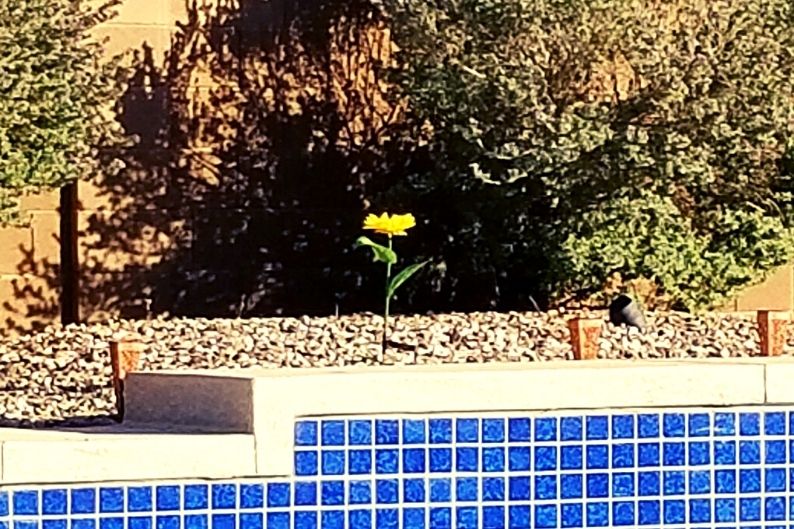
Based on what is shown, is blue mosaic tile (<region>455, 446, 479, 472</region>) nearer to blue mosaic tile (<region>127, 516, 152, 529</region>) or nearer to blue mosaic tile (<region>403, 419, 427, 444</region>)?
blue mosaic tile (<region>403, 419, 427, 444</region>)

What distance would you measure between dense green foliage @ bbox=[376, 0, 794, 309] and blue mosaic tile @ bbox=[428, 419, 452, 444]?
6.96m

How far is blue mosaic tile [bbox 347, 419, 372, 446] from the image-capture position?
6.15m

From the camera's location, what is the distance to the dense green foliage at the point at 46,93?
12.0 m

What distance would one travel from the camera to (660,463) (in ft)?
21.3

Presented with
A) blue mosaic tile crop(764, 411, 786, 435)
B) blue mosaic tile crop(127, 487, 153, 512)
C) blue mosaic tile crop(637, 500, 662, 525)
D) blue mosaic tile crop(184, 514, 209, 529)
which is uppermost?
blue mosaic tile crop(764, 411, 786, 435)

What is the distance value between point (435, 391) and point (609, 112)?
7399mm

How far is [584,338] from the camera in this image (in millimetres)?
11109

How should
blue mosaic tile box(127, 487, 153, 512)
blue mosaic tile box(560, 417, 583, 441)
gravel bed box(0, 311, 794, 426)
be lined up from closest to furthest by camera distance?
blue mosaic tile box(127, 487, 153, 512) < blue mosaic tile box(560, 417, 583, 441) < gravel bed box(0, 311, 794, 426)

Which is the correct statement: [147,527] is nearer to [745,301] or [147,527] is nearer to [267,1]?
[267,1]

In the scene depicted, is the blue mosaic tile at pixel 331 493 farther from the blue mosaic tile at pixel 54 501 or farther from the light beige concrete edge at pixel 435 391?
the blue mosaic tile at pixel 54 501

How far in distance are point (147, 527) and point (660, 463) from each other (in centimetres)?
163

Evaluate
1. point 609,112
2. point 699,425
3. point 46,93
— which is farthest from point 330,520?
point 609,112

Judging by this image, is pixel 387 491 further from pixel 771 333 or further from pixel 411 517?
pixel 771 333

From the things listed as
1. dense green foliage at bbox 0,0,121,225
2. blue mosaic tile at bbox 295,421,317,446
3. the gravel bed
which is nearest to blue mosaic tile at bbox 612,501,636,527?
blue mosaic tile at bbox 295,421,317,446
